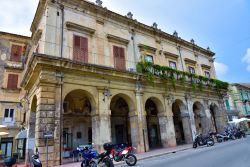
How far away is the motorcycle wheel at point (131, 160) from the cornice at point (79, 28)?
878 centimetres

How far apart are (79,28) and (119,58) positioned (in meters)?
3.59

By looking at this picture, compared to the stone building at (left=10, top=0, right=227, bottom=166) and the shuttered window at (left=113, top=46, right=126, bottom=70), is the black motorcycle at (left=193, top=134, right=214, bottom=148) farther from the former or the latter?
the shuttered window at (left=113, top=46, right=126, bottom=70)

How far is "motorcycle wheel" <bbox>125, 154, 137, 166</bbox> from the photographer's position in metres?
8.52

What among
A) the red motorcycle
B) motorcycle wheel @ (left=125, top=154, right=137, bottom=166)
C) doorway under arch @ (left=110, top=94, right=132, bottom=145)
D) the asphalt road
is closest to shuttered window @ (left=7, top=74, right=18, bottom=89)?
doorway under arch @ (left=110, top=94, right=132, bottom=145)

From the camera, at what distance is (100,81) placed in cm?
1252

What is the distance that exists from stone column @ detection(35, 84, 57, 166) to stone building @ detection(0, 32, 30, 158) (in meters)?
9.49

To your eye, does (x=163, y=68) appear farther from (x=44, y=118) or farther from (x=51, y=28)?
(x=44, y=118)

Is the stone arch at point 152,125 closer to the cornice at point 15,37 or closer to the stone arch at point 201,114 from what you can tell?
the stone arch at point 201,114

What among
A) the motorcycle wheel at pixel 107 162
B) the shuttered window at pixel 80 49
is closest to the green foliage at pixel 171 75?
the shuttered window at pixel 80 49

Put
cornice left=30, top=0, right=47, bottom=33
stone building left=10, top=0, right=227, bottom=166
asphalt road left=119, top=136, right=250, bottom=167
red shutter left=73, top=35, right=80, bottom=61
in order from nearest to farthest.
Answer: asphalt road left=119, top=136, right=250, bottom=167
stone building left=10, top=0, right=227, bottom=166
red shutter left=73, top=35, right=80, bottom=61
cornice left=30, top=0, right=47, bottom=33

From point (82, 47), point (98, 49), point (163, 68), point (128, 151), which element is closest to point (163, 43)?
point (163, 68)

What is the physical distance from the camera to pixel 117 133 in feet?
55.3

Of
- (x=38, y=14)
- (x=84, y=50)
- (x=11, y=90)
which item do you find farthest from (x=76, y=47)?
→ (x=11, y=90)

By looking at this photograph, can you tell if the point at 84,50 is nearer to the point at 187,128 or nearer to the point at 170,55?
the point at 170,55
